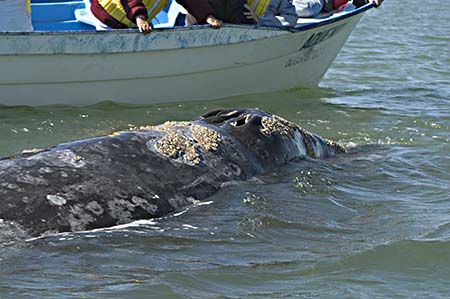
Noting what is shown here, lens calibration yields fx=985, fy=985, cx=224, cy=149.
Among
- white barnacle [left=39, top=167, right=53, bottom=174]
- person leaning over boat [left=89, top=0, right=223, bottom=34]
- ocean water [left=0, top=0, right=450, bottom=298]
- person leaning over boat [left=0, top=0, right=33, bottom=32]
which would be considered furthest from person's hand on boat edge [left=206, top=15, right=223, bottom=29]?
white barnacle [left=39, top=167, right=53, bottom=174]

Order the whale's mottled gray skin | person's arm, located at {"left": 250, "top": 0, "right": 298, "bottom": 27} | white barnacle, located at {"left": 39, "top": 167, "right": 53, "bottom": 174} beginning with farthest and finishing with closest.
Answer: person's arm, located at {"left": 250, "top": 0, "right": 298, "bottom": 27} < white barnacle, located at {"left": 39, "top": 167, "right": 53, "bottom": 174} < the whale's mottled gray skin

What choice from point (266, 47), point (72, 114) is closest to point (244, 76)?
point (266, 47)

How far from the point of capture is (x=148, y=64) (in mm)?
12797

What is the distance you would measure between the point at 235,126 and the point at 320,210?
92 cm

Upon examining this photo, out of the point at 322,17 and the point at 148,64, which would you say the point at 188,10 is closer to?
the point at 148,64

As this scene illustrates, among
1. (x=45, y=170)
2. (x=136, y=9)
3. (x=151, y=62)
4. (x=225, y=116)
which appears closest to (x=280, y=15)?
(x=151, y=62)

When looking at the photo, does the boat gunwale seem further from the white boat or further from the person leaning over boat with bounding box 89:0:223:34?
the person leaning over boat with bounding box 89:0:223:34

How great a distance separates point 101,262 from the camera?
18.8 feet

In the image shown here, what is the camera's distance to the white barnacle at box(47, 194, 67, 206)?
235 inches

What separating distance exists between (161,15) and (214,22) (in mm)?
2118

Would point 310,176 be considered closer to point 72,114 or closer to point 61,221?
point 61,221

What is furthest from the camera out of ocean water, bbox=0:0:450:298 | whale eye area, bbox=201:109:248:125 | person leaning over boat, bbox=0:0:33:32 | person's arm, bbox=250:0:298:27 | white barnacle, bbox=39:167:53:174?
person's arm, bbox=250:0:298:27

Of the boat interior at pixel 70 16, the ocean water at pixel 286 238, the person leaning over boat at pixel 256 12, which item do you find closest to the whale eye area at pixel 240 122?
the ocean water at pixel 286 238

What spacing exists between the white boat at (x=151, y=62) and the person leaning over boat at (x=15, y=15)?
3.16 feet
